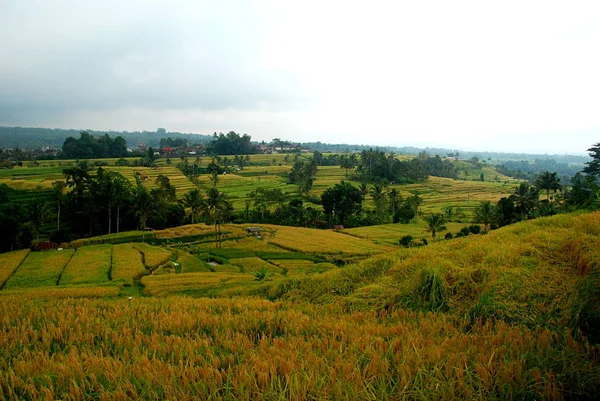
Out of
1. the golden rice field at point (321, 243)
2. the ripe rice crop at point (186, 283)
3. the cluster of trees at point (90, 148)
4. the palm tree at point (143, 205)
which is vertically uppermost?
the cluster of trees at point (90, 148)

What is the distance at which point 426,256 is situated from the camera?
21.1 ft

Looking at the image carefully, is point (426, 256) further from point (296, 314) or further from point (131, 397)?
point (131, 397)

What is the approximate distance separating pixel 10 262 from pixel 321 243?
2387 centimetres

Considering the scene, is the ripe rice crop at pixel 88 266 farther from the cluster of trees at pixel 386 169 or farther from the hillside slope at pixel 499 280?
the cluster of trees at pixel 386 169

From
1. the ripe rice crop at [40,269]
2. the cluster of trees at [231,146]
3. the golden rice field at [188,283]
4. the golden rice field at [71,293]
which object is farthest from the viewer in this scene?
the cluster of trees at [231,146]

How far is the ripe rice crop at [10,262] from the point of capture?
20.3 meters

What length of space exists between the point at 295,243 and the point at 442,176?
3134 inches

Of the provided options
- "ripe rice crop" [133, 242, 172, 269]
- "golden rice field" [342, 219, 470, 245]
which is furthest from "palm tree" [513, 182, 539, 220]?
"ripe rice crop" [133, 242, 172, 269]

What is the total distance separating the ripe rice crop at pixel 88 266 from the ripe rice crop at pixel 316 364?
1798cm

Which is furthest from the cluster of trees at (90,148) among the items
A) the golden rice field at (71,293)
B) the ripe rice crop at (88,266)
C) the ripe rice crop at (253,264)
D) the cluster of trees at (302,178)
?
Answer: the golden rice field at (71,293)

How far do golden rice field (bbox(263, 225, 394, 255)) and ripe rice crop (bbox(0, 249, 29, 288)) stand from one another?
19.3 m

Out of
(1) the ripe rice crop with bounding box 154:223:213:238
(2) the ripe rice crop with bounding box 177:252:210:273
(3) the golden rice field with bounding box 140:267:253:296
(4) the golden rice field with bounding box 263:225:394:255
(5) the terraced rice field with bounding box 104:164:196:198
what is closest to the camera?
(3) the golden rice field with bounding box 140:267:253:296

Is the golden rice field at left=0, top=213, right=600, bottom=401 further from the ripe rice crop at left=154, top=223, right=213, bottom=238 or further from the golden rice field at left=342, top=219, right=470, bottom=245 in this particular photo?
the ripe rice crop at left=154, top=223, right=213, bottom=238

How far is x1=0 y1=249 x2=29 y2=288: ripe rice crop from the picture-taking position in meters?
20.3
